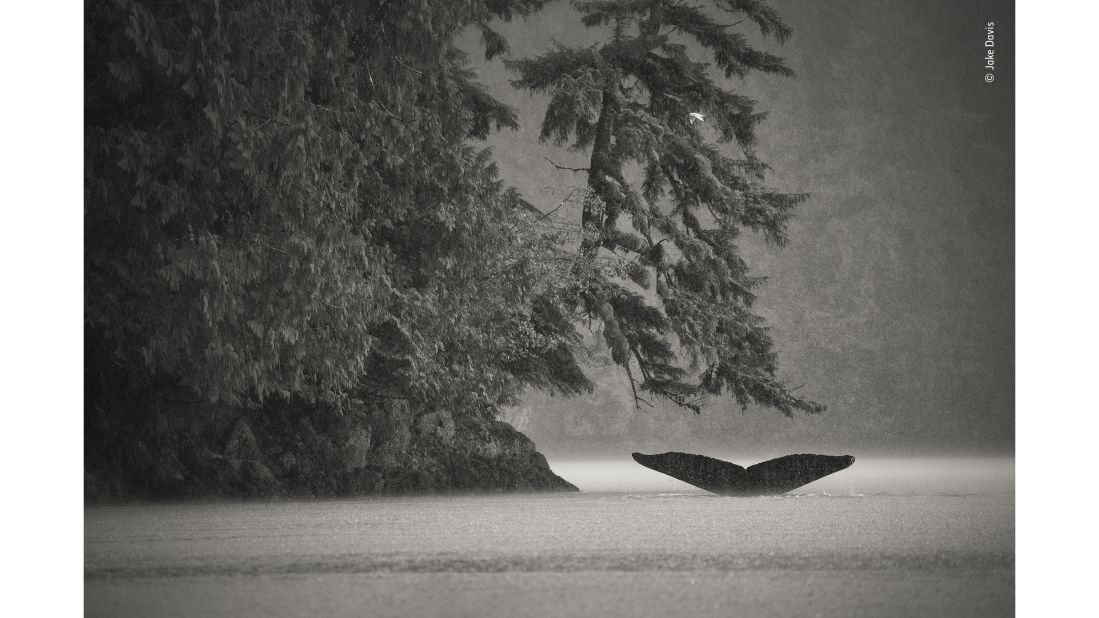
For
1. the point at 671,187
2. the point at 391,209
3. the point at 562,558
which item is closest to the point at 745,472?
the point at 671,187

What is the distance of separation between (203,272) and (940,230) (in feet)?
15.7

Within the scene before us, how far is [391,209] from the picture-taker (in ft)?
17.5

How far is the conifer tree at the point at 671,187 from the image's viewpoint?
7.12m

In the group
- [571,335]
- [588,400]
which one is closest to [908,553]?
[571,335]

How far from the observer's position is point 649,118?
287 inches

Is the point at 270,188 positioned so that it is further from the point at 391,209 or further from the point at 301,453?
the point at 301,453

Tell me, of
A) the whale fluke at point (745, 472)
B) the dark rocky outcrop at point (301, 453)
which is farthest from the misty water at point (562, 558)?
the whale fluke at point (745, 472)

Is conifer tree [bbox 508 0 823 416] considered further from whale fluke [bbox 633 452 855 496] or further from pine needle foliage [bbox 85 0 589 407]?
pine needle foliage [bbox 85 0 589 407]

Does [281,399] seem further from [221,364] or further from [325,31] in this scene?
[325,31]

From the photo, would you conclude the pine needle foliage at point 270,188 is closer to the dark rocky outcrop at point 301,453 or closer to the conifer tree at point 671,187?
the dark rocky outcrop at point 301,453

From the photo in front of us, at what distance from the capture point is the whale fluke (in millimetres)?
6086
